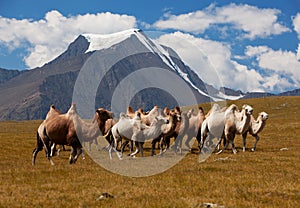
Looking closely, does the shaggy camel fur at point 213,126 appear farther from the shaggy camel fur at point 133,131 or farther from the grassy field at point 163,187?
the grassy field at point 163,187

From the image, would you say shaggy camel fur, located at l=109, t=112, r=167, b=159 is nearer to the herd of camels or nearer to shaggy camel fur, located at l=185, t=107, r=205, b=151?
the herd of camels

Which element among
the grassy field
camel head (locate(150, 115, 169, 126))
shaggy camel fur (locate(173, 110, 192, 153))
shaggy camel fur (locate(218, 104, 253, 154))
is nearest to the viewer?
the grassy field

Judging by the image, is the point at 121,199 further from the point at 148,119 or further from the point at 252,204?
the point at 148,119

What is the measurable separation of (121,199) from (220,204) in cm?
273

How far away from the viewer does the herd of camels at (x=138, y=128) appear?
20.0 m

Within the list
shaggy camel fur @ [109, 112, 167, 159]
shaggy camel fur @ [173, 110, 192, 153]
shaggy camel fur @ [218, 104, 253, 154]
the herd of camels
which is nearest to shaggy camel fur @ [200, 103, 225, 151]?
the herd of camels

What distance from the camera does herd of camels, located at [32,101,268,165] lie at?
19953 millimetres

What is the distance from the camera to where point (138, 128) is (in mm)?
23344

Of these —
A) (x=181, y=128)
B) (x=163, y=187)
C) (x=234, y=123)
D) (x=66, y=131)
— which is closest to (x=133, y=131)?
(x=66, y=131)

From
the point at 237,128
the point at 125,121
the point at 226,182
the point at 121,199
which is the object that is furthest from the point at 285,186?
the point at 237,128

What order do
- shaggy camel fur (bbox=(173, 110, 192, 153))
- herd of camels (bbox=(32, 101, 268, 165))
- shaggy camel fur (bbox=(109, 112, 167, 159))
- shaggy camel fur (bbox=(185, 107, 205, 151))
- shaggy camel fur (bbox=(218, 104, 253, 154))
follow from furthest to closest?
shaggy camel fur (bbox=(185, 107, 205, 151))
shaggy camel fur (bbox=(173, 110, 192, 153))
shaggy camel fur (bbox=(218, 104, 253, 154))
shaggy camel fur (bbox=(109, 112, 167, 159))
herd of camels (bbox=(32, 101, 268, 165))

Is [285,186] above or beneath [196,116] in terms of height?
beneath

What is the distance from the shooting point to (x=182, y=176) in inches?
575

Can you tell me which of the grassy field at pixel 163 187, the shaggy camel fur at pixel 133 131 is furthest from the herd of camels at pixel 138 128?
the grassy field at pixel 163 187
